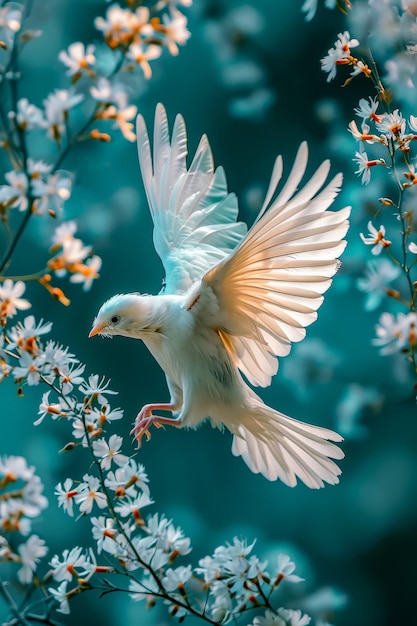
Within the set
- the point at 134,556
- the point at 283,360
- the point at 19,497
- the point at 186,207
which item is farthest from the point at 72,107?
the point at 283,360

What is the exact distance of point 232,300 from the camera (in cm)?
76

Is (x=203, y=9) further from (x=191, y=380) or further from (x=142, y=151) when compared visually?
(x=191, y=380)

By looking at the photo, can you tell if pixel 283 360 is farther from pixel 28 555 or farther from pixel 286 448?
pixel 28 555

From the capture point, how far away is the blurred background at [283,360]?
164 centimetres

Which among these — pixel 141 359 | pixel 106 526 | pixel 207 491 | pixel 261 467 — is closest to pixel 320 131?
pixel 141 359

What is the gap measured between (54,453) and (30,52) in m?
0.85

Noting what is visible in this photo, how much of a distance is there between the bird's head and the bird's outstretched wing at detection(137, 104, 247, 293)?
10 centimetres

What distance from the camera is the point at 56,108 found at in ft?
1.49

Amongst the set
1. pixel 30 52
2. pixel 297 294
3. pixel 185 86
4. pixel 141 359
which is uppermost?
pixel 185 86

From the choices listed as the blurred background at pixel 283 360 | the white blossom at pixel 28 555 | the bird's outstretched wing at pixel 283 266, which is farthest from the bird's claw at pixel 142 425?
the blurred background at pixel 283 360

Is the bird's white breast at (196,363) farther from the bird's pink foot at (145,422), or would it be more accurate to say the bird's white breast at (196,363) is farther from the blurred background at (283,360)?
the blurred background at (283,360)

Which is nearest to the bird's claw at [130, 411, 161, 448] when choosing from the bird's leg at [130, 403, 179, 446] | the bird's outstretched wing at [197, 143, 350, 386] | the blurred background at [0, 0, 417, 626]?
the bird's leg at [130, 403, 179, 446]

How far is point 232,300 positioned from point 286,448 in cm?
18

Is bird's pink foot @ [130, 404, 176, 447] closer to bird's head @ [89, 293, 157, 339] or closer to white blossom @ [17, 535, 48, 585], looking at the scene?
bird's head @ [89, 293, 157, 339]
